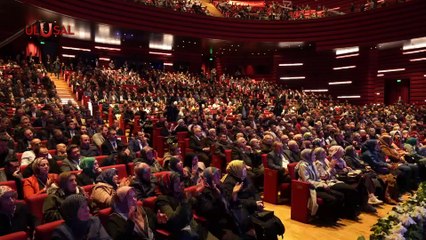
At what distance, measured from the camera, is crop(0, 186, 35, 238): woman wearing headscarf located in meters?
2.63

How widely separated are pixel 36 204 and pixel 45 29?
14149mm

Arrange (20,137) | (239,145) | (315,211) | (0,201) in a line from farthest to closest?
(239,145) → (20,137) → (315,211) → (0,201)

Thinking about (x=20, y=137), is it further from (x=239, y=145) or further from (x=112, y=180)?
(x=239, y=145)

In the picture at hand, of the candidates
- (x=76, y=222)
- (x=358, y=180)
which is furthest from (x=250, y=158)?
(x=76, y=222)

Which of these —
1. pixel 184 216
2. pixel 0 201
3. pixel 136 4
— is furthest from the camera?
pixel 136 4

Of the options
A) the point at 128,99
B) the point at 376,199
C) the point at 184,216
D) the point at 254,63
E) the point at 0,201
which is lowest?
the point at 376,199

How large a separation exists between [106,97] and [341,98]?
12.7m

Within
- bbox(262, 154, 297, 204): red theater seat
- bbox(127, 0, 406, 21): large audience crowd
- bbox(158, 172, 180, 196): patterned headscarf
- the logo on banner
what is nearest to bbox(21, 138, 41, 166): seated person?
bbox(158, 172, 180, 196): patterned headscarf

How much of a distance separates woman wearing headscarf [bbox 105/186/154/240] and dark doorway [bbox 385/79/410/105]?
59.0 feet

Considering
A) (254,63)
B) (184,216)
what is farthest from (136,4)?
(184,216)

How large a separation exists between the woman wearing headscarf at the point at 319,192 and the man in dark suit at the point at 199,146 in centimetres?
231

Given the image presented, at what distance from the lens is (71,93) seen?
13352 mm

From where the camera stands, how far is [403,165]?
6.38m

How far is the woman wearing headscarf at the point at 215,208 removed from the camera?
11.1ft
